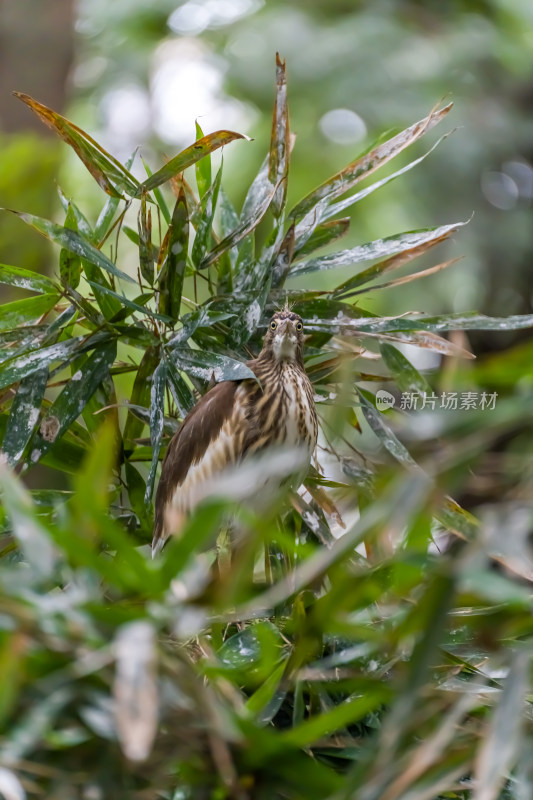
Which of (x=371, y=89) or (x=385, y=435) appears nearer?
(x=385, y=435)

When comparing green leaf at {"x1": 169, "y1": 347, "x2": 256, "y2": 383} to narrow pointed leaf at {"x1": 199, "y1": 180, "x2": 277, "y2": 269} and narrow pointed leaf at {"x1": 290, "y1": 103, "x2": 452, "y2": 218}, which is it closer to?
narrow pointed leaf at {"x1": 199, "y1": 180, "x2": 277, "y2": 269}

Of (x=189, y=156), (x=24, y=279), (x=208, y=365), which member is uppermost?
(x=189, y=156)

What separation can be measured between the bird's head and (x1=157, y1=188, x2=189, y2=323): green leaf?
0.21 metres

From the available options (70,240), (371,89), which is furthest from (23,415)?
(371,89)

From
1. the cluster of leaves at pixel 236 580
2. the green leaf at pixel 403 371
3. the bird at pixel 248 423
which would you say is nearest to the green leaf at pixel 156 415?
the cluster of leaves at pixel 236 580

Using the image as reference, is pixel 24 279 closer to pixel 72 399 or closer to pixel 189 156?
pixel 72 399

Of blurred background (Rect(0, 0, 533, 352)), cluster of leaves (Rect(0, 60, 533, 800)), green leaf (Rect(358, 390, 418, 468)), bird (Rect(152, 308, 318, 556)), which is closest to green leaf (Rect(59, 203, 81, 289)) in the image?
cluster of leaves (Rect(0, 60, 533, 800))

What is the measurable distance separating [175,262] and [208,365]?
22cm

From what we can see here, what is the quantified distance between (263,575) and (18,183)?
235 centimetres

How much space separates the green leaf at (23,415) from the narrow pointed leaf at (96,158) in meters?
0.38

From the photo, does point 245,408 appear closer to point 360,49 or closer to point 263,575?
point 263,575

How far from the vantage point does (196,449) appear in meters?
1.99

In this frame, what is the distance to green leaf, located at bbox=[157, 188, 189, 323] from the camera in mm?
1854

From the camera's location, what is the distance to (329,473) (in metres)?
2.18
